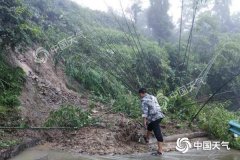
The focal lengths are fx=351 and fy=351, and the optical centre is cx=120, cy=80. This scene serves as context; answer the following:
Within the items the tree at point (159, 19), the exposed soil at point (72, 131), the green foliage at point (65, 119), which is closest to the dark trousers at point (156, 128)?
the exposed soil at point (72, 131)

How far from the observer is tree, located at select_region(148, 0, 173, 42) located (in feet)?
128

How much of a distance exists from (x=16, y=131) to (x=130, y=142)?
2.93 metres

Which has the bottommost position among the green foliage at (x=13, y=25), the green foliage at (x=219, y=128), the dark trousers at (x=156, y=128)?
the dark trousers at (x=156, y=128)

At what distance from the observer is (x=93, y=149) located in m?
8.31

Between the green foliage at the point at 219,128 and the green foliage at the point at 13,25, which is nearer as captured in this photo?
the green foliage at the point at 13,25

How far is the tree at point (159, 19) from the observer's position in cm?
3916

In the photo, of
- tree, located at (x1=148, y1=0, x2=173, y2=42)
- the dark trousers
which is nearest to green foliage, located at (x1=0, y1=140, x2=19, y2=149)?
the dark trousers

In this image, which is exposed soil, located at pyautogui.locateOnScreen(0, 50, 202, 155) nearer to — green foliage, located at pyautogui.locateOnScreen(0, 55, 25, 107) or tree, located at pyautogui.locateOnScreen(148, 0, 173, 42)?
green foliage, located at pyautogui.locateOnScreen(0, 55, 25, 107)

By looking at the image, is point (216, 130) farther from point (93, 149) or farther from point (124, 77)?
point (124, 77)

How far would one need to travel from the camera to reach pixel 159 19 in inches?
1550

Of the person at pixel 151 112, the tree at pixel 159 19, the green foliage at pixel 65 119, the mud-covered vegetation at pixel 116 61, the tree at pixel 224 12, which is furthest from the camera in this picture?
the tree at pixel 224 12

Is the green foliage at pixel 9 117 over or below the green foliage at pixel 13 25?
below

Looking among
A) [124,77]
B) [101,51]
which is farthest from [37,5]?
[124,77]

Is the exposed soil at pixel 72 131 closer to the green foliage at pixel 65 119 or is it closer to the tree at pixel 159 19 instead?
the green foliage at pixel 65 119
